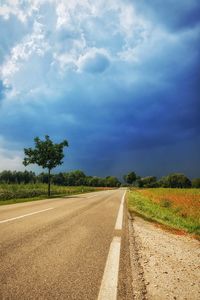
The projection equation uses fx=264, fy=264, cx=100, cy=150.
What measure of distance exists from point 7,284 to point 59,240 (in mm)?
2713

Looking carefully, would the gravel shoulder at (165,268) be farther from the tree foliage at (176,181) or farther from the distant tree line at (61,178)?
the tree foliage at (176,181)

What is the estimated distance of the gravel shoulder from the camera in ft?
10.7

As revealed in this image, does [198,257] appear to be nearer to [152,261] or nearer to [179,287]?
[152,261]

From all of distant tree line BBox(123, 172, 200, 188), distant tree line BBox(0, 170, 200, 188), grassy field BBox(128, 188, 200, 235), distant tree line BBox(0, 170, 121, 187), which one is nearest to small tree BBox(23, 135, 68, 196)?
grassy field BBox(128, 188, 200, 235)

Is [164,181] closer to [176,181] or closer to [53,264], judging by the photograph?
[176,181]

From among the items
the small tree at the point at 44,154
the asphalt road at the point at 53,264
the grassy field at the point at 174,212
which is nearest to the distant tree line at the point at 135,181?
the small tree at the point at 44,154

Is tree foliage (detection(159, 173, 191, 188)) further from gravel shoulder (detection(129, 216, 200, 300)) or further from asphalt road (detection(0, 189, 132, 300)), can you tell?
asphalt road (detection(0, 189, 132, 300))

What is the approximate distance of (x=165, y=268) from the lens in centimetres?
423

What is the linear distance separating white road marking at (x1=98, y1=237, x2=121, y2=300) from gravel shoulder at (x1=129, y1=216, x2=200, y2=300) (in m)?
0.27

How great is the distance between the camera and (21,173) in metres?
114

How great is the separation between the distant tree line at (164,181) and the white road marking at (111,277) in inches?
5836

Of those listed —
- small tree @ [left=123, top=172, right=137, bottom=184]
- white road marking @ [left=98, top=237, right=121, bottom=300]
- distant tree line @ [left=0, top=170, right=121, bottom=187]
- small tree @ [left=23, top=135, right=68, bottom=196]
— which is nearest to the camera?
white road marking @ [left=98, top=237, right=121, bottom=300]

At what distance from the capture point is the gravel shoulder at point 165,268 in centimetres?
326

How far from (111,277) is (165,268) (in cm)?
101
